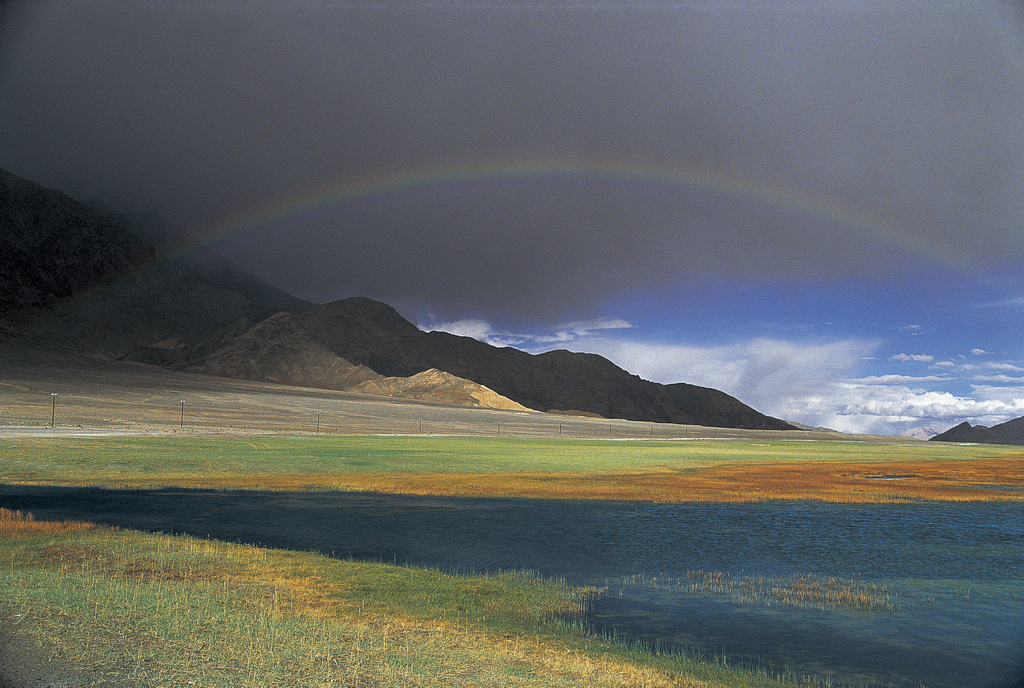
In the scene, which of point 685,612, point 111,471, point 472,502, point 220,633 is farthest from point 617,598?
point 111,471

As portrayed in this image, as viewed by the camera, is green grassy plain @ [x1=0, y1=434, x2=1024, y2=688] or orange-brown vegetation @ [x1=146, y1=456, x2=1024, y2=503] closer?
green grassy plain @ [x1=0, y1=434, x2=1024, y2=688]

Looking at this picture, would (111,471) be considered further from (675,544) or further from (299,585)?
(675,544)

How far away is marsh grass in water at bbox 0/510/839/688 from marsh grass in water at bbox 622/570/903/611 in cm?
283

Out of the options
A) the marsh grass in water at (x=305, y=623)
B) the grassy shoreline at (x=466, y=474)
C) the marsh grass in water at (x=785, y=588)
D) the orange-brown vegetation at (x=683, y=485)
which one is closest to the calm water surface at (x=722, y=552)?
the marsh grass in water at (x=785, y=588)

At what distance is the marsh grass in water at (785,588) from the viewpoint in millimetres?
17938

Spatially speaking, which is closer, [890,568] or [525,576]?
[525,576]

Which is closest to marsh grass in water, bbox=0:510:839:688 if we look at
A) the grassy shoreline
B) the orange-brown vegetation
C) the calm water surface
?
the calm water surface

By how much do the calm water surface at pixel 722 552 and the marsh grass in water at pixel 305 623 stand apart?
1715 mm

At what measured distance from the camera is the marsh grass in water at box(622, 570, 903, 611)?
706 inches

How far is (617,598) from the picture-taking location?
17.7 metres

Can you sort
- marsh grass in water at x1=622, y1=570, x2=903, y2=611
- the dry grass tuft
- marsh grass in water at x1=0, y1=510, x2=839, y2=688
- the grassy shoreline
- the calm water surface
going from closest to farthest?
marsh grass in water at x1=0, y1=510, x2=839, y2=688 → the calm water surface → marsh grass in water at x1=622, y1=570, x2=903, y2=611 → the dry grass tuft → the grassy shoreline

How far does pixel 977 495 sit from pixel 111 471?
53.0 metres

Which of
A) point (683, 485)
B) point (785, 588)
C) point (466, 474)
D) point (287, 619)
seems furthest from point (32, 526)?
point (683, 485)

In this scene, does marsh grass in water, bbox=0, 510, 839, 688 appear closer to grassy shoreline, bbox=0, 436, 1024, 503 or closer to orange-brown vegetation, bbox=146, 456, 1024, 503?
grassy shoreline, bbox=0, 436, 1024, 503
